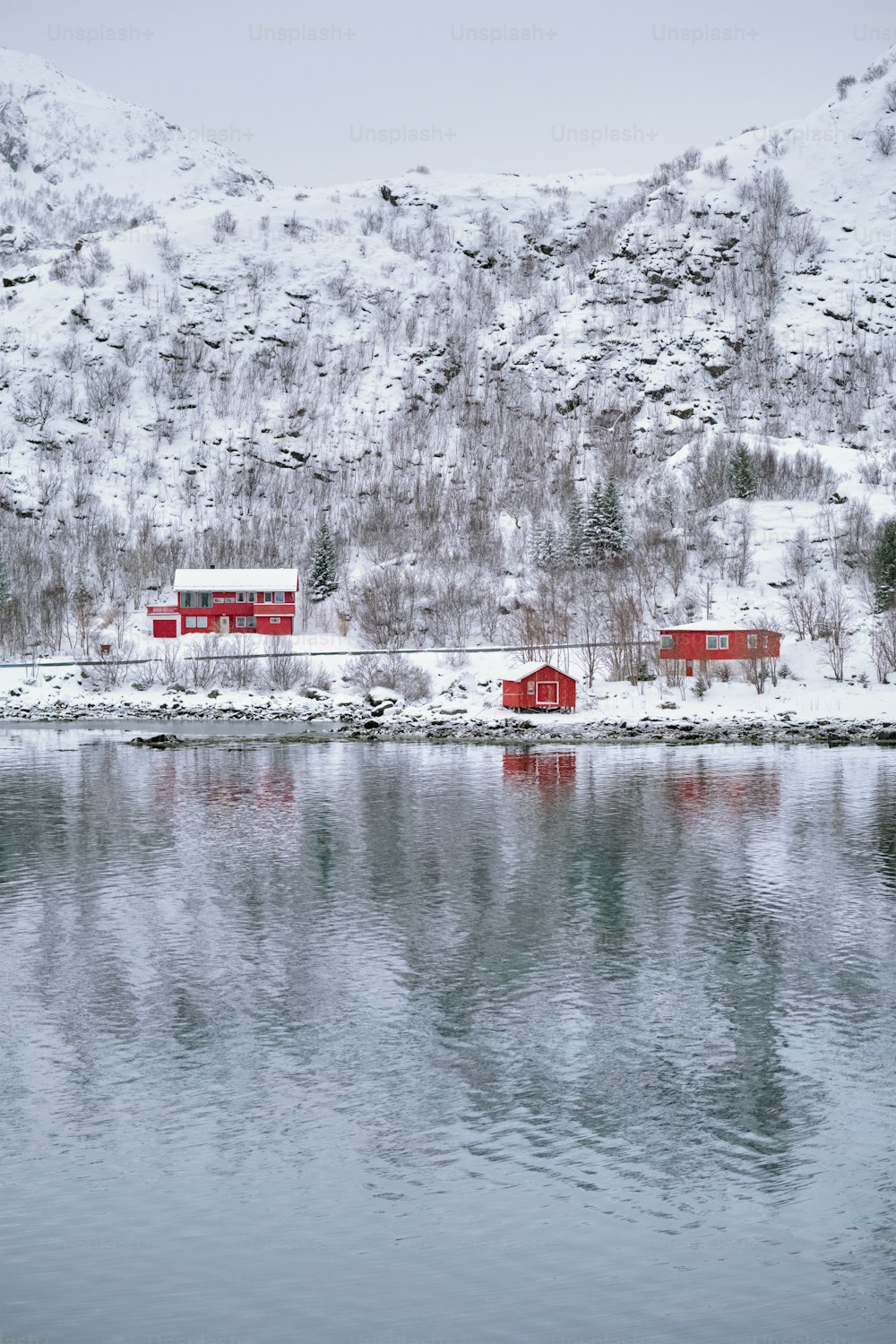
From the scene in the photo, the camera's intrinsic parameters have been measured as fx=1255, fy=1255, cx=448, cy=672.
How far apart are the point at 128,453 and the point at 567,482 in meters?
41.8

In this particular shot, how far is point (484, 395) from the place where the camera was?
126 m

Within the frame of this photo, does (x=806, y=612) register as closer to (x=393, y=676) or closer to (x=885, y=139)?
(x=393, y=676)

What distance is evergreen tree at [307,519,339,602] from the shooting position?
92.0m

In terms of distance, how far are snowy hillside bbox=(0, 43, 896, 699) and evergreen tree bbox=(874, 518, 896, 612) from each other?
149cm

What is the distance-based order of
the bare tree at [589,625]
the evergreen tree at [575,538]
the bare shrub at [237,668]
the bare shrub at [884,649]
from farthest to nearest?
1. the evergreen tree at [575,538]
2. the bare shrub at [237,668]
3. the bare tree at [589,625]
4. the bare shrub at [884,649]

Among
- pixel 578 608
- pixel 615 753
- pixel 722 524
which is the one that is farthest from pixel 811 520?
pixel 615 753

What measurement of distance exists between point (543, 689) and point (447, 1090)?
161 feet

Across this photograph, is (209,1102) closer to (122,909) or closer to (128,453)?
(122,909)

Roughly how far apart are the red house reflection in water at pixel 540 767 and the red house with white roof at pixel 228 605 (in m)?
36.0

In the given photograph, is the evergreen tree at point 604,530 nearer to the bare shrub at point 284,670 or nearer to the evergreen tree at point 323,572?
the evergreen tree at point 323,572

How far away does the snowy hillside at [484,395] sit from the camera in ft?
292

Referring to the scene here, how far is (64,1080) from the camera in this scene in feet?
48.7

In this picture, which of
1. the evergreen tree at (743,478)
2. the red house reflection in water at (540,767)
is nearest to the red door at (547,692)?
the red house reflection in water at (540,767)

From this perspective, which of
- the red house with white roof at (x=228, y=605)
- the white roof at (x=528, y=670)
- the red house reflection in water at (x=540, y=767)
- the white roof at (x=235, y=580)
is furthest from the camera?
the white roof at (x=235, y=580)
